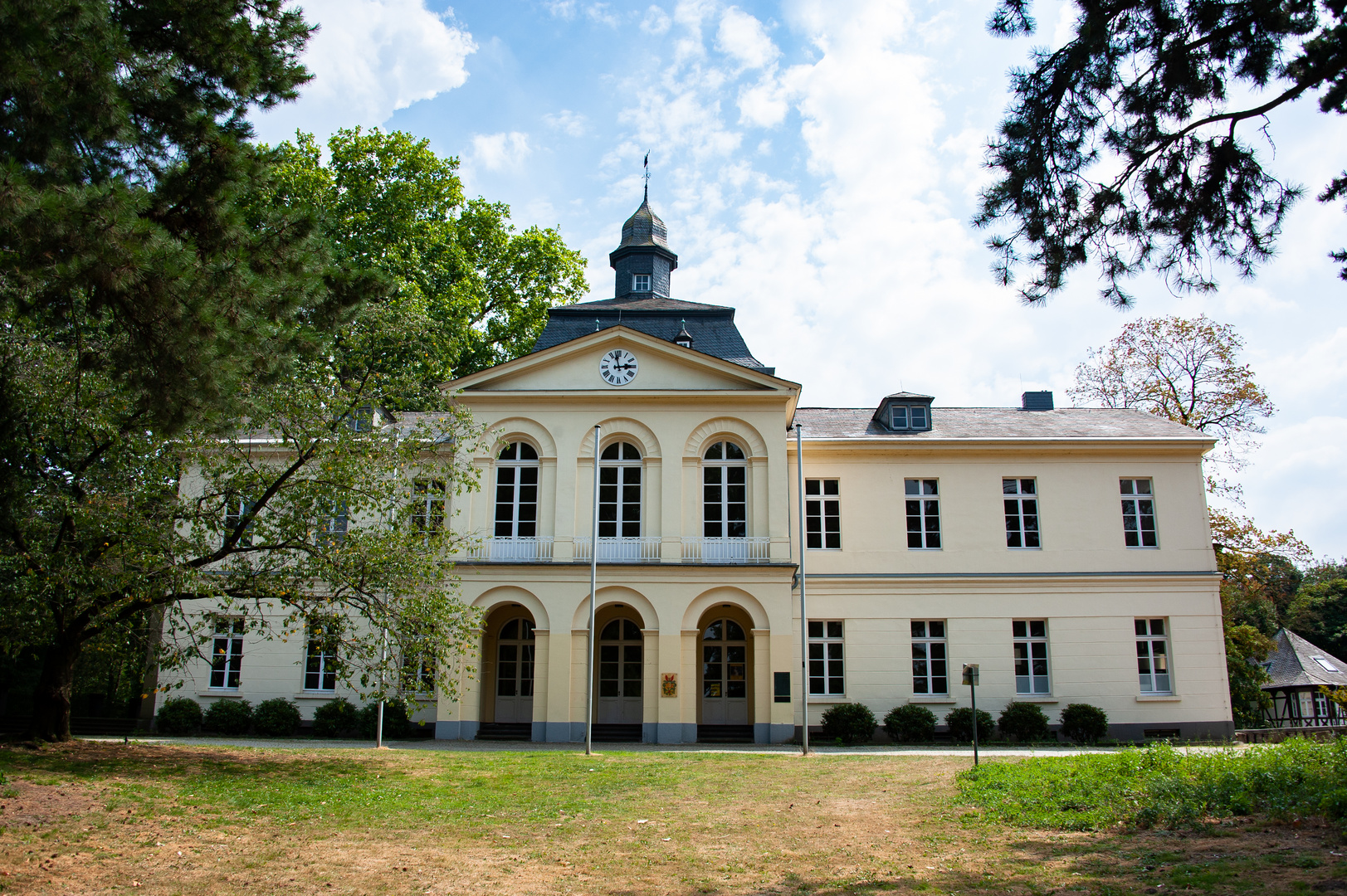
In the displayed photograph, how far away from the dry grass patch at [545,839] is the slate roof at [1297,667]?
23.9 m

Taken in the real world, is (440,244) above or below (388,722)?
above

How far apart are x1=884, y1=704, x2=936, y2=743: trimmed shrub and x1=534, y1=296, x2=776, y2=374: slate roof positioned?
949 centimetres

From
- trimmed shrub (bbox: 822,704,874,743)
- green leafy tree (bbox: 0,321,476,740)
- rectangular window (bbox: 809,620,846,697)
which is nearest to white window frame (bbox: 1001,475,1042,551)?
rectangular window (bbox: 809,620,846,697)

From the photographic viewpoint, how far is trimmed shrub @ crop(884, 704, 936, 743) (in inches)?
861

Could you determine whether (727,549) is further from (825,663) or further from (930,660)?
(930,660)

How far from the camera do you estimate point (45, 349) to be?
13.2 meters

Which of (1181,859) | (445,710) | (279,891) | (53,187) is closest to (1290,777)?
(1181,859)

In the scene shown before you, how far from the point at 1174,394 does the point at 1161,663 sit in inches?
494

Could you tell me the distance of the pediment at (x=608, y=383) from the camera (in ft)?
73.3

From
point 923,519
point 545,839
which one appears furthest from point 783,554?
point 545,839

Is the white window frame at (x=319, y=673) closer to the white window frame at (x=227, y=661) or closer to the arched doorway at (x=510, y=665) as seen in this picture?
the white window frame at (x=227, y=661)

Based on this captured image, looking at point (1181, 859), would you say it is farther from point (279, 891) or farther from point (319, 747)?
point (319, 747)

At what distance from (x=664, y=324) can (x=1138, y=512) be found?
13438mm

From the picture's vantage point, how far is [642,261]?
95.3ft
